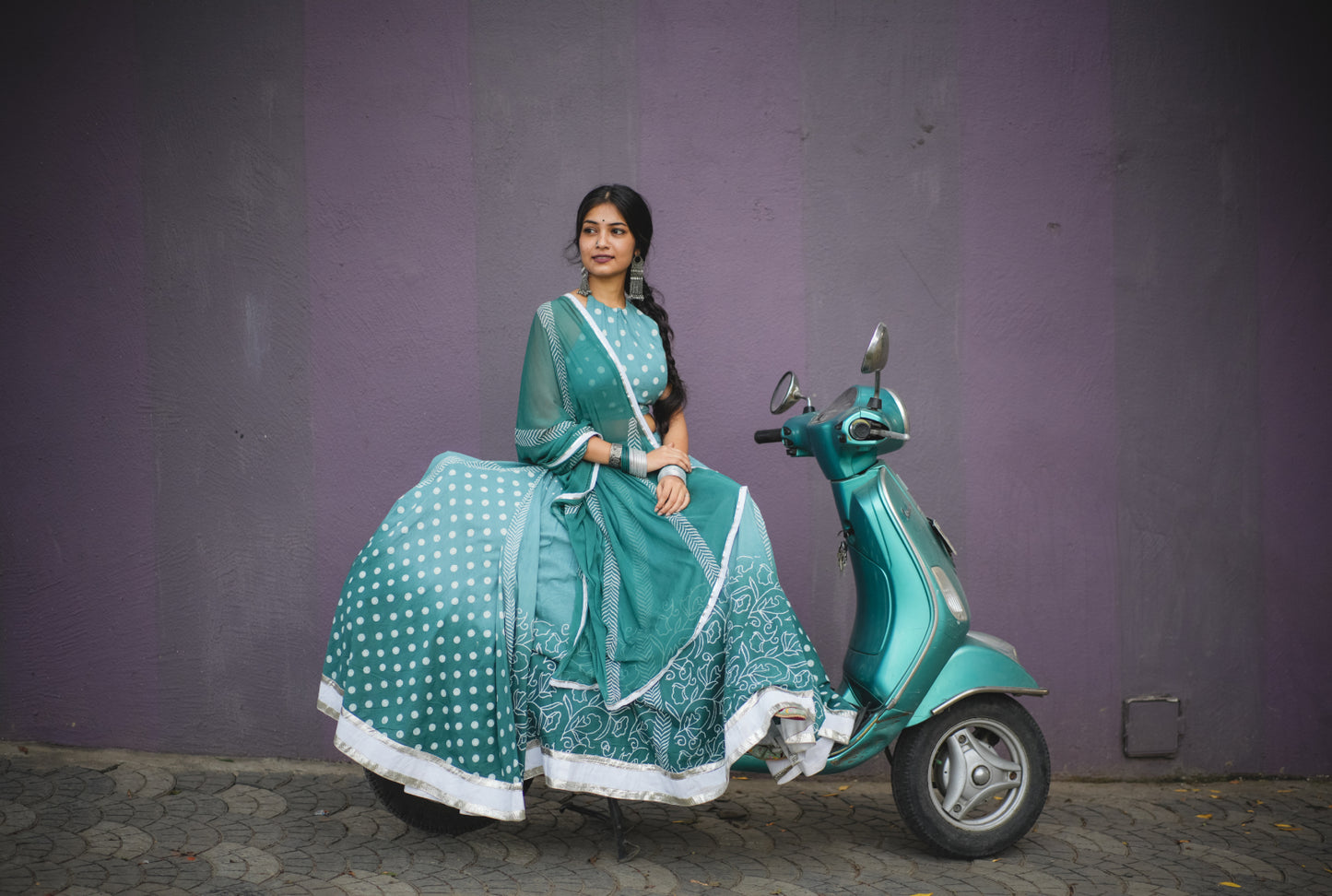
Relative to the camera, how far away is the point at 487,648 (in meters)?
2.77

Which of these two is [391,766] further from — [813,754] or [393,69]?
[393,69]

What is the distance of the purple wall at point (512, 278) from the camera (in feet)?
12.5

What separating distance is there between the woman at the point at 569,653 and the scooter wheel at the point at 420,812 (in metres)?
0.26

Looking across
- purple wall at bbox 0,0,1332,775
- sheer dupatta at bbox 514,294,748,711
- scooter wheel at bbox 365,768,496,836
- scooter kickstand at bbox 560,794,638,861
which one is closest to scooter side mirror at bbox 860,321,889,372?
sheer dupatta at bbox 514,294,748,711

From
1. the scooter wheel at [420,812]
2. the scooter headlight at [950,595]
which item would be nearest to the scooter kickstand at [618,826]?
the scooter wheel at [420,812]

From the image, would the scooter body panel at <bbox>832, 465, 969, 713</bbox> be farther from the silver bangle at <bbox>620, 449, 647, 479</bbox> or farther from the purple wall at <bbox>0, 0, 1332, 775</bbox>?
the purple wall at <bbox>0, 0, 1332, 775</bbox>

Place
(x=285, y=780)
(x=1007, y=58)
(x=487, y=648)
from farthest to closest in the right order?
(x=1007, y=58), (x=285, y=780), (x=487, y=648)

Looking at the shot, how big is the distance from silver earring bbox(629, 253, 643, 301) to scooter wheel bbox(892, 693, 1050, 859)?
1.51 metres

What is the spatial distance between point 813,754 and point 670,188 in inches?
80.7

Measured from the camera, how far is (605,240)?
313cm

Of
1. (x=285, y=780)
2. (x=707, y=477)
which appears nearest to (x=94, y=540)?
(x=285, y=780)

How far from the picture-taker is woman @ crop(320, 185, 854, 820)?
2762 mm

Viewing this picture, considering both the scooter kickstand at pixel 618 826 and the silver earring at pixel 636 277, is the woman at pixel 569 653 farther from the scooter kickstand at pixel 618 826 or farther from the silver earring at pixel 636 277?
the silver earring at pixel 636 277

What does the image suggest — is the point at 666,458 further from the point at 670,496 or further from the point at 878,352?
the point at 878,352
